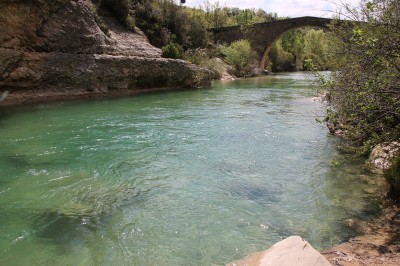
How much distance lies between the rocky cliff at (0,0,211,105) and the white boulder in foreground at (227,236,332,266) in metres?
14.9

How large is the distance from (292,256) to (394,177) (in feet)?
10.2

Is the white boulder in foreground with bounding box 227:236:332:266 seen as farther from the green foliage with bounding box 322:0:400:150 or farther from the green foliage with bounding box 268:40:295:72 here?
the green foliage with bounding box 268:40:295:72

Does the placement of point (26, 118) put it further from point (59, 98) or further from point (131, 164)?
point (131, 164)

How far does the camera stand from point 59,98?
55.3 ft

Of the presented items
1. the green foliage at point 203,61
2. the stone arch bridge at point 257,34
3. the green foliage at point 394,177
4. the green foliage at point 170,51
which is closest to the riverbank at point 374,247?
the green foliage at point 394,177

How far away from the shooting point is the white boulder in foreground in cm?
322

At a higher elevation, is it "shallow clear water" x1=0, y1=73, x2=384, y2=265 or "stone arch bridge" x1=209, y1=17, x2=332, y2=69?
"stone arch bridge" x1=209, y1=17, x2=332, y2=69

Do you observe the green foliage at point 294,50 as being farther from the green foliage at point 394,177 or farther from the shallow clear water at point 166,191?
the green foliage at point 394,177

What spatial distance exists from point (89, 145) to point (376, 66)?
691cm

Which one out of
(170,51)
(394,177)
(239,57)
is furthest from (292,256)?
(239,57)

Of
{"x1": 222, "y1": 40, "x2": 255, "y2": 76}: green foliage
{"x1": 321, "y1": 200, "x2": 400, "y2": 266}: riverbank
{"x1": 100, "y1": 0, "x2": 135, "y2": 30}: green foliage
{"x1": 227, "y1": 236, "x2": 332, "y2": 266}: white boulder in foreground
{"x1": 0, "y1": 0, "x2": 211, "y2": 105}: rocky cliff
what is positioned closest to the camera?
{"x1": 227, "y1": 236, "x2": 332, "y2": 266}: white boulder in foreground

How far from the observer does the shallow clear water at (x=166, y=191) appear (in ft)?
14.6

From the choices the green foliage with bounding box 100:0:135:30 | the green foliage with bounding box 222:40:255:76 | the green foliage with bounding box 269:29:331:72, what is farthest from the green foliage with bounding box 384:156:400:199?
the green foliage with bounding box 269:29:331:72

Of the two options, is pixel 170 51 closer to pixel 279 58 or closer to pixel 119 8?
pixel 119 8
